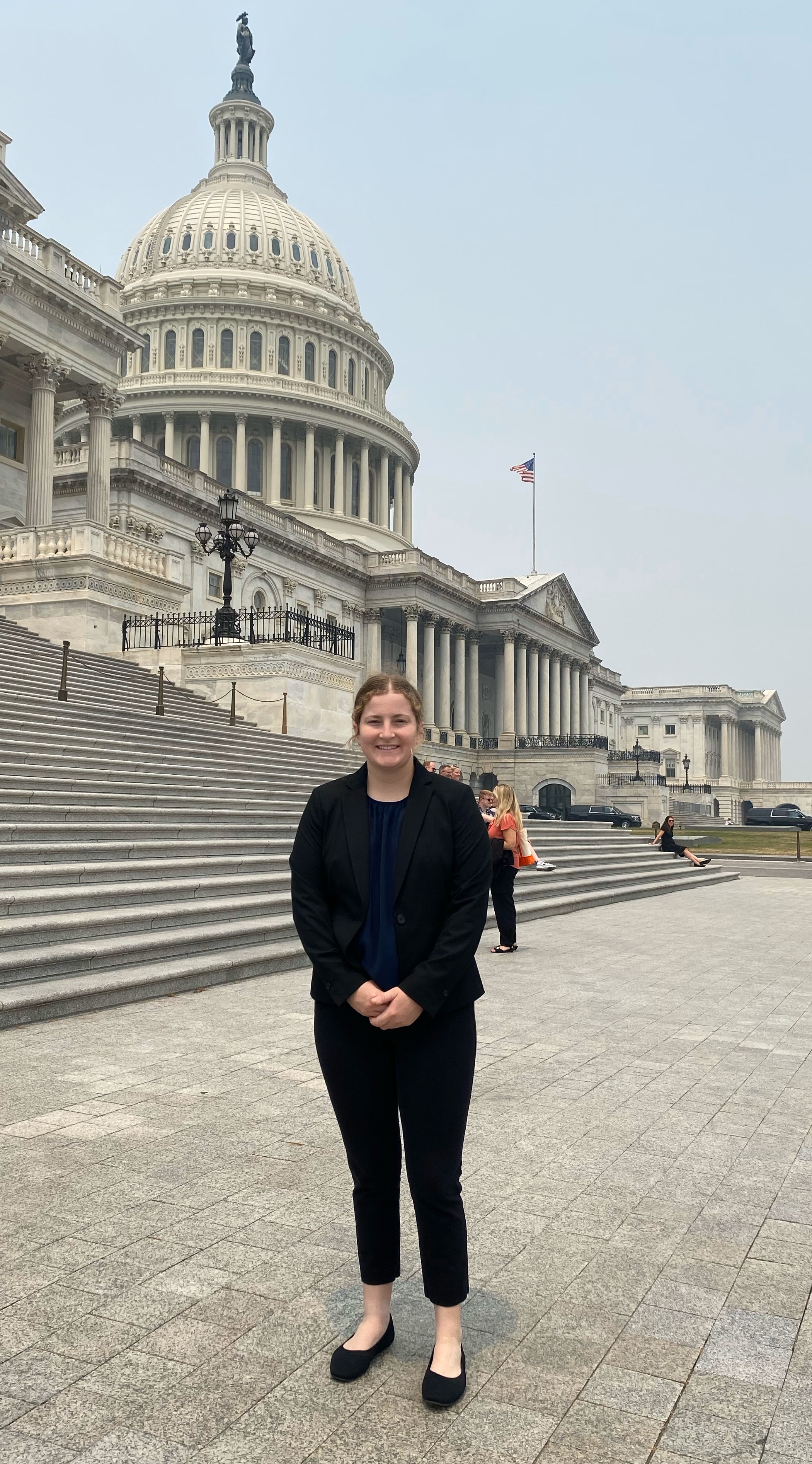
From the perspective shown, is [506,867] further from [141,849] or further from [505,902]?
[141,849]

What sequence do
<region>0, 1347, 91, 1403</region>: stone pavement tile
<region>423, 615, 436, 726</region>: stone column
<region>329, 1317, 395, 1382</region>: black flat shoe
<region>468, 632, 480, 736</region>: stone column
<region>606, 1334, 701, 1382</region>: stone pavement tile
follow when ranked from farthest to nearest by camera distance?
<region>468, 632, 480, 736</region>: stone column, <region>423, 615, 436, 726</region>: stone column, <region>606, 1334, 701, 1382</region>: stone pavement tile, <region>329, 1317, 395, 1382</region>: black flat shoe, <region>0, 1347, 91, 1403</region>: stone pavement tile

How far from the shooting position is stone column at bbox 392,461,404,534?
297 feet

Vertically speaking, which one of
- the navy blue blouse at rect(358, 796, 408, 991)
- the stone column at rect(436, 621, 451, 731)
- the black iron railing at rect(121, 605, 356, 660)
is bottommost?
the navy blue blouse at rect(358, 796, 408, 991)

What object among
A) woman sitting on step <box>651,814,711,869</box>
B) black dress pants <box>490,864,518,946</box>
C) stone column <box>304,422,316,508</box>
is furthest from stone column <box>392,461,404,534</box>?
black dress pants <box>490,864,518,946</box>

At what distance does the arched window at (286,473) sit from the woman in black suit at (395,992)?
77829 millimetres

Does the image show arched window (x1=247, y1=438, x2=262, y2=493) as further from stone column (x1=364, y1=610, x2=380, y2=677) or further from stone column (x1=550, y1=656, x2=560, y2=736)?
stone column (x1=550, y1=656, x2=560, y2=736)

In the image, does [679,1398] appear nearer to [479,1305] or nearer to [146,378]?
[479,1305]

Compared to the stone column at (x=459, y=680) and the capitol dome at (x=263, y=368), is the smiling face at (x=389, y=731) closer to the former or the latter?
the stone column at (x=459, y=680)

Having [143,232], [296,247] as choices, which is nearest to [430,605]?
[296,247]

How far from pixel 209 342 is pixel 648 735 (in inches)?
2770

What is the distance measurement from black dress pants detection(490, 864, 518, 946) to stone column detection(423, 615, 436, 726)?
2273 inches

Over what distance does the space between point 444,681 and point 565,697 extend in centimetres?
2077

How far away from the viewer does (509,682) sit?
255ft

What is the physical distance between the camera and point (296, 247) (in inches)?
3509
